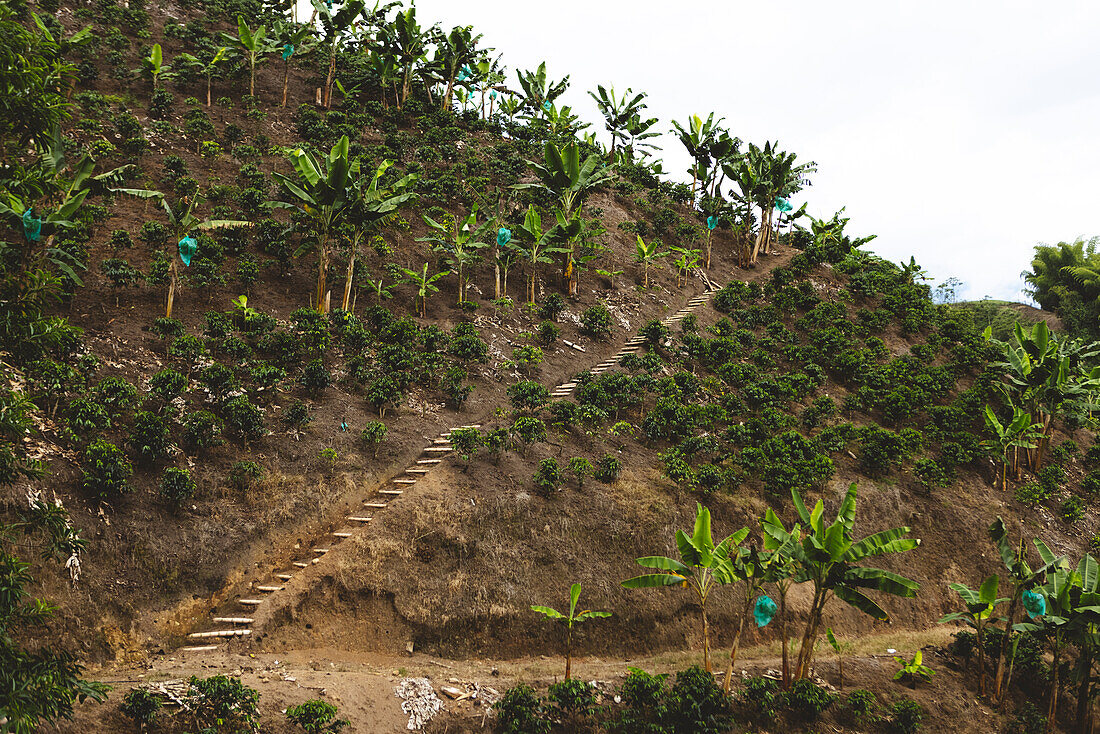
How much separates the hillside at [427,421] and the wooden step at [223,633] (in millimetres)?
59

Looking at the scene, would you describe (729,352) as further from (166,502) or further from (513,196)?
(166,502)

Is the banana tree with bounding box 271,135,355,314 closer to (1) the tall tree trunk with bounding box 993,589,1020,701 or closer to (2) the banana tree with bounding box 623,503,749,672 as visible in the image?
(2) the banana tree with bounding box 623,503,749,672

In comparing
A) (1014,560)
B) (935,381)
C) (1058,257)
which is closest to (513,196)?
(935,381)

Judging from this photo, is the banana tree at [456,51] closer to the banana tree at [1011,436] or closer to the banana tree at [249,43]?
the banana tree at [249,43]

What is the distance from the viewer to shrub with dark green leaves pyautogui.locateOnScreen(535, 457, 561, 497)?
14211 mm

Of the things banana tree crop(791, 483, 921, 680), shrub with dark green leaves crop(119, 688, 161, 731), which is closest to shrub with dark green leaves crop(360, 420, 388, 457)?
shrub with dark green leaves crop(119, 688, 161, 731)

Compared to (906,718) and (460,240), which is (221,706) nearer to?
(906,718)

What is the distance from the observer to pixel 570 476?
14.9m

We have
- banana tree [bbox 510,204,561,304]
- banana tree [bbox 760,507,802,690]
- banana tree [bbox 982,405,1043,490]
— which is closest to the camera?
banana tree [bbox 760,507,802,690]

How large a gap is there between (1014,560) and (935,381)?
11.1 m

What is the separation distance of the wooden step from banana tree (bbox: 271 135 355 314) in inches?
338

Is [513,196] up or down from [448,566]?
up

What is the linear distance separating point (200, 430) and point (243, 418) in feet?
2.75

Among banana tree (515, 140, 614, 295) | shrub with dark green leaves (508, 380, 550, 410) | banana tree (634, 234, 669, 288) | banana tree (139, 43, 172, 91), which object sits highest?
banana tree (139, 43, 172, 91)
